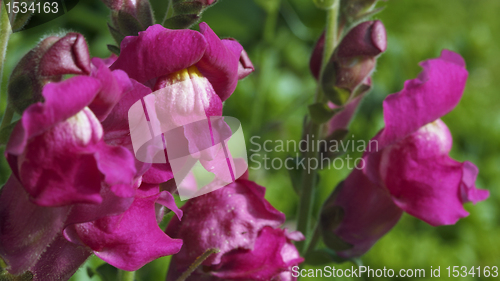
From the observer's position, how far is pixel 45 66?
0.32 m

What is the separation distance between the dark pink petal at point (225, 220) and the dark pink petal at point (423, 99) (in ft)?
0.39

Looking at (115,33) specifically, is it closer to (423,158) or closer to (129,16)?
(129,16)

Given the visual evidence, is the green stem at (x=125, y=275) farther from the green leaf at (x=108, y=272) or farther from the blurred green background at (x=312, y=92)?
the blurred green background at (x=312, y=92)

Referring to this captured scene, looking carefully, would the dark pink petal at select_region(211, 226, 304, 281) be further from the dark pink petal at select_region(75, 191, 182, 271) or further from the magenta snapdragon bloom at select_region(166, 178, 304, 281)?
the dark pink petal at select_region(75, 191, 182, 271)

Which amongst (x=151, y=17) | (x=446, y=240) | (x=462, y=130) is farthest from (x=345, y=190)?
(x=462, y=130)

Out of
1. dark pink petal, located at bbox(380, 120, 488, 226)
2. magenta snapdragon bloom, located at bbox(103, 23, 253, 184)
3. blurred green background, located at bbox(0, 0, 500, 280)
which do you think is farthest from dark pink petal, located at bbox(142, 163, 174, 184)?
blurred green background, located at bbox(0, 0, 500, 280)

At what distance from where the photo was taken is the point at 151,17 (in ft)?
1.31

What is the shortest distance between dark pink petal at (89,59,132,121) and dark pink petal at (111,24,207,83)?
0.10ft

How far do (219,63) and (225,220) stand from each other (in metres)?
0.15

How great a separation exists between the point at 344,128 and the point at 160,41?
0.34 m

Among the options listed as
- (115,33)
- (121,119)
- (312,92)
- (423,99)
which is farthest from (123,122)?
(312,92)

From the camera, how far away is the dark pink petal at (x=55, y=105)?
26 cm

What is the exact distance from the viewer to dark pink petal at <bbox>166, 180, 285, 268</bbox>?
1.42ft

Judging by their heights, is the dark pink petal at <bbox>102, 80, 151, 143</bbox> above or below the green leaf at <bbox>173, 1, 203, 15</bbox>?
→ below
